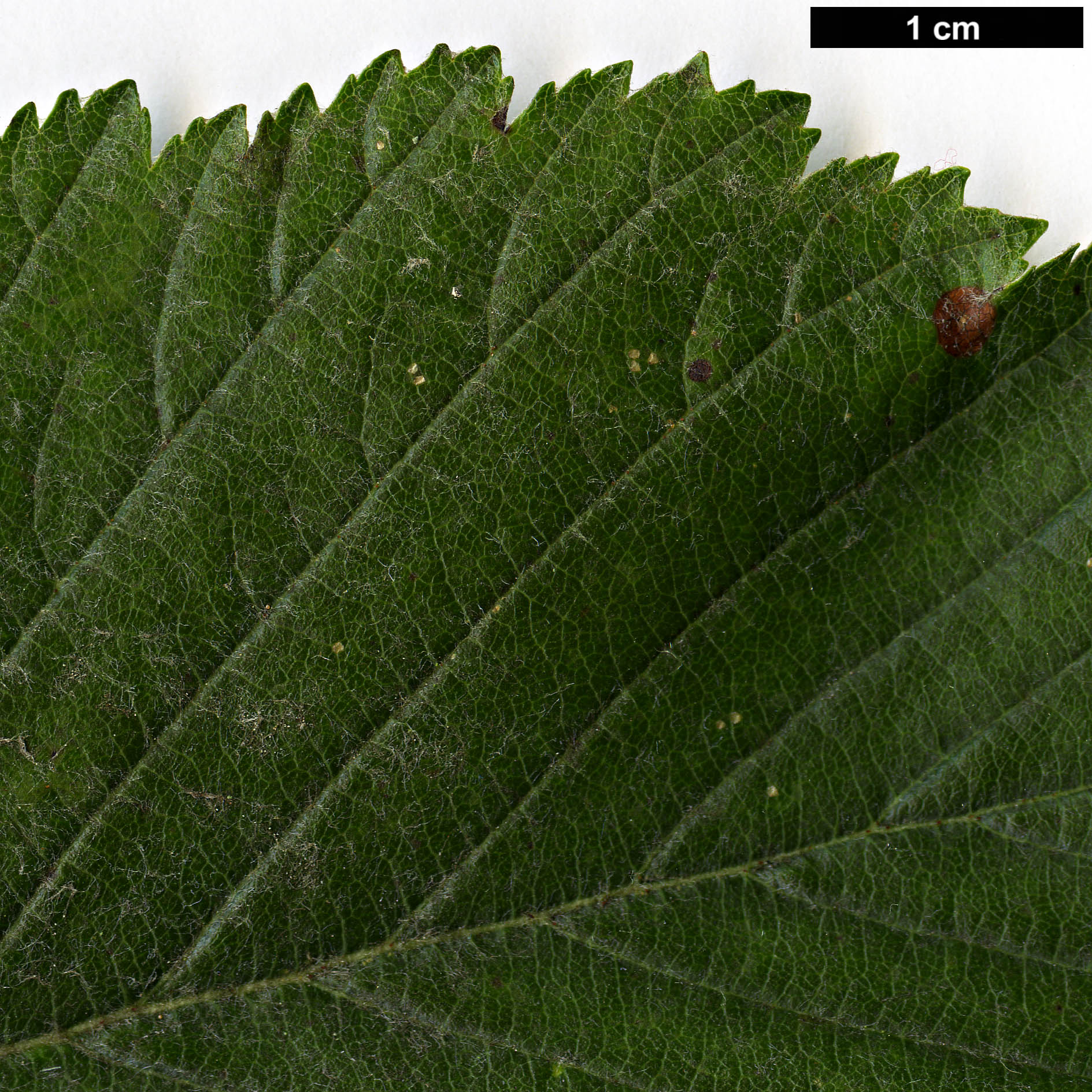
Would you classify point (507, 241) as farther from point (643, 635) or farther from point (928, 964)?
point (928, 964)

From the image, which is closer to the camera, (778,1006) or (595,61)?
(778,1006)

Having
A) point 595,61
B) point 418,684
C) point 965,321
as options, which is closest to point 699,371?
point 965,321

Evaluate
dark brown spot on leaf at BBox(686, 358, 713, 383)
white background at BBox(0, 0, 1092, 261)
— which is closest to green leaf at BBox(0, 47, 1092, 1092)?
dark brown spot on leaf at BBox(686, 358, 713, 383)

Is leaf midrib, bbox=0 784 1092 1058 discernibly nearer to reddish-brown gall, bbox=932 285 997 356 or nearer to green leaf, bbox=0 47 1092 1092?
green leaf, bbox=0 47 1092 1092

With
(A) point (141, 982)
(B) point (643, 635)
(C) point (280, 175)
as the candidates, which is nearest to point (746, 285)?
(B) point (643, 635)

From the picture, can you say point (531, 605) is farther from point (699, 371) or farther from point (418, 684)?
point (699, 371)

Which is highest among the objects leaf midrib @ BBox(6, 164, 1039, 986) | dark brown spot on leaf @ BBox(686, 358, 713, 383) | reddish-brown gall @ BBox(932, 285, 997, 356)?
reddish-brown gall @ BBox(932, 285, 997, 356)

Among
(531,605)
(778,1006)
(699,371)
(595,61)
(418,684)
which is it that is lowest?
(778,1006)
